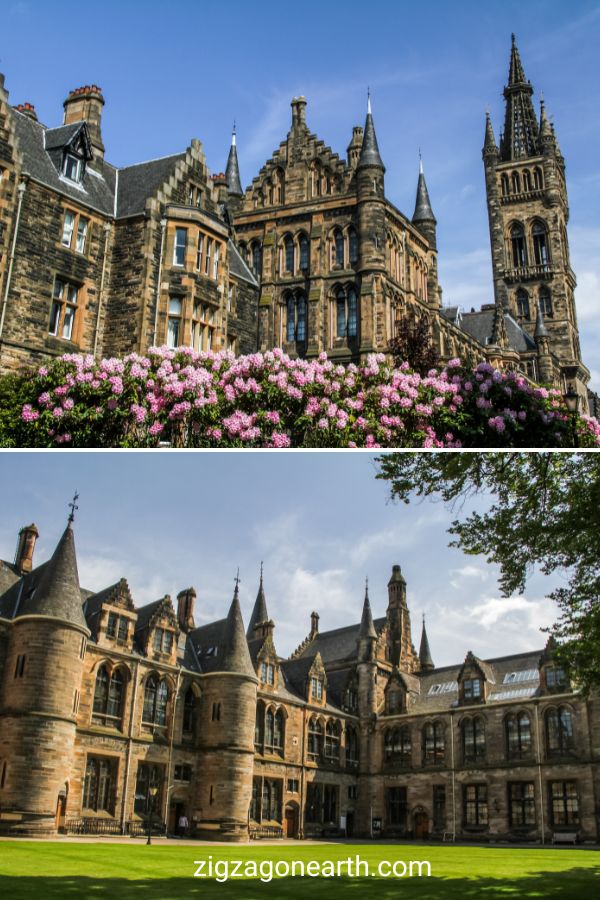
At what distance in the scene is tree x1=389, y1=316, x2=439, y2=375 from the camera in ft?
114

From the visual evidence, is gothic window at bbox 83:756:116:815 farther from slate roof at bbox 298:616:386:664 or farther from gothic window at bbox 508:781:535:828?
slate roof at bbox 298:616:386:664

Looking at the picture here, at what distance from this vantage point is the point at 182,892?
7.31 metres

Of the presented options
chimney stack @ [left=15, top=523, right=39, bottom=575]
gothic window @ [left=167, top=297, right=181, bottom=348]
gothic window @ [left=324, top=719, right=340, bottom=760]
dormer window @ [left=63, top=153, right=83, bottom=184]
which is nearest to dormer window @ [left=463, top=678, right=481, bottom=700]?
gothic window @ [left=324, top=719, right=340, bottom=760]

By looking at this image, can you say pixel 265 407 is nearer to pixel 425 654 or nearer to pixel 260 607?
pixel 260 607

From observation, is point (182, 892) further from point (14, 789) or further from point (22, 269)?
point (22, 269)

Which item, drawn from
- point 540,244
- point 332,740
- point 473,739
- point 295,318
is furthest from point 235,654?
point 540,244

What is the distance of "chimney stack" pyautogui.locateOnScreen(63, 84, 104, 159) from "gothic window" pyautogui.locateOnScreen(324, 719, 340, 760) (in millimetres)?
33665

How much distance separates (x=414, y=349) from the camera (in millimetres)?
35875

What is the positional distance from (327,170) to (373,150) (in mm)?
3257

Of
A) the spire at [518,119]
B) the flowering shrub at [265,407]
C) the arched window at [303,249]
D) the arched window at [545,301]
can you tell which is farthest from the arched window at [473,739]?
the spire at [518,119]

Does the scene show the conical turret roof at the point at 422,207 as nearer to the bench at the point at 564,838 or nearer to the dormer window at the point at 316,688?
the dormer window at the point at 316,688

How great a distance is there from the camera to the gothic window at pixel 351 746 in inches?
1890

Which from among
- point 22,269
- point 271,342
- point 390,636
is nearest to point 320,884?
point 22,269

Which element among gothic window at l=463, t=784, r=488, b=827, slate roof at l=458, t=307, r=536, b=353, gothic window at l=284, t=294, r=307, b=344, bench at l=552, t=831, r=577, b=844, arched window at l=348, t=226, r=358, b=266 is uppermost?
slate roof at l=458, t=307, r=536, b=353
